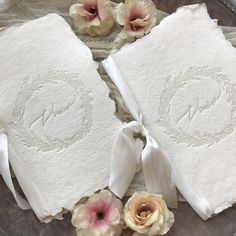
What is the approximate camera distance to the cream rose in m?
0.81

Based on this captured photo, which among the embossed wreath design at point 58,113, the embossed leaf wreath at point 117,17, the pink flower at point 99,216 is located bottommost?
the pink flower at point 99,216

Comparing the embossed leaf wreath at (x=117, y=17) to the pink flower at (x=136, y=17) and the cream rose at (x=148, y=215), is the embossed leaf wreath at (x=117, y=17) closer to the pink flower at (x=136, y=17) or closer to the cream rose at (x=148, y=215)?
the pink flower at (x=136, y=17)

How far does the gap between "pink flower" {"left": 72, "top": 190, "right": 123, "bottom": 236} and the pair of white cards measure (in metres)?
0.02

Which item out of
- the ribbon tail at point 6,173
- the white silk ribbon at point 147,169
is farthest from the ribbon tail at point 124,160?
the ribbon tail at point 6,173

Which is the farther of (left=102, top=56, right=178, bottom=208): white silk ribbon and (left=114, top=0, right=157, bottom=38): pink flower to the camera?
(left=114, top=0, right=157, bottom=38): pink flower

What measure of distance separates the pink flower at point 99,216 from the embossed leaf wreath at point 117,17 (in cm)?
29

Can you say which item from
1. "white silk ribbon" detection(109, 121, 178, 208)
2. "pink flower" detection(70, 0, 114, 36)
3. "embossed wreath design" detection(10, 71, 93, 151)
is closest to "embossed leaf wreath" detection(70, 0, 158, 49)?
"pink flower" detection(70, 0, 114, 36)

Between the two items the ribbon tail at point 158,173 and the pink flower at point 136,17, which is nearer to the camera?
the ribbon tail at point 158,173

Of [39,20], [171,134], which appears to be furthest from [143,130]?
[39,20]

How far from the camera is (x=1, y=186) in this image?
0.89m

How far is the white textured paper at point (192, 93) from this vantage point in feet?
2.85

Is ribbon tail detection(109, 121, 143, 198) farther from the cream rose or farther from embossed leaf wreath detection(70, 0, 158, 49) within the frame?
embossed leaf wreath detection(70, 0, 158, 49)

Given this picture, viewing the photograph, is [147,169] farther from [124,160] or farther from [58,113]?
[58,113]

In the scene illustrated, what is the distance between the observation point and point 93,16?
1.00 m
